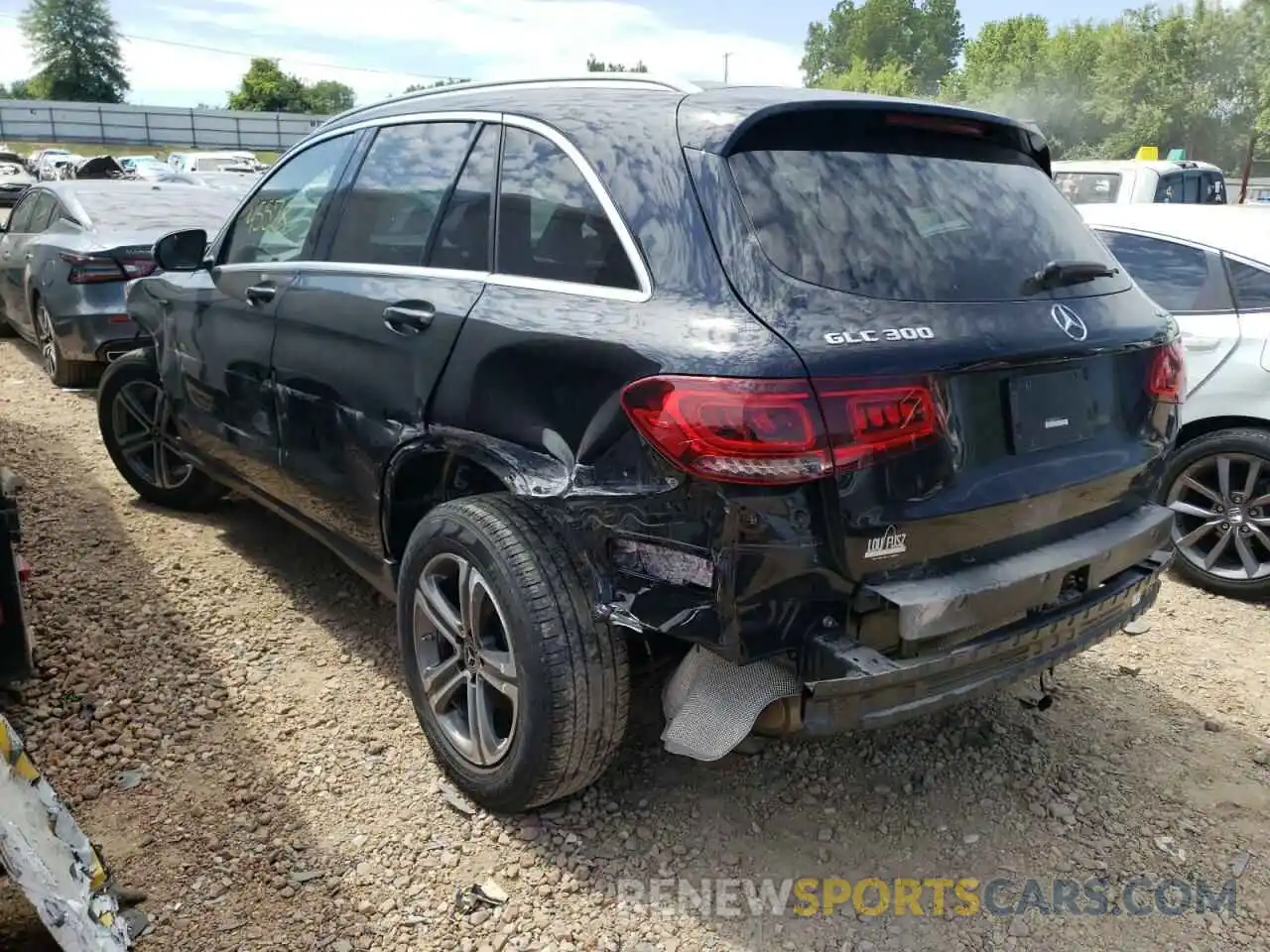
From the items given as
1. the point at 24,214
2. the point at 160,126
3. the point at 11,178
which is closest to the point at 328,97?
the point at 160,126

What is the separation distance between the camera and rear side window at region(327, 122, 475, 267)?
303cm

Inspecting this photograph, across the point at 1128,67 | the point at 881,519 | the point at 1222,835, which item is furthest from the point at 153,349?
the point at 1128,67

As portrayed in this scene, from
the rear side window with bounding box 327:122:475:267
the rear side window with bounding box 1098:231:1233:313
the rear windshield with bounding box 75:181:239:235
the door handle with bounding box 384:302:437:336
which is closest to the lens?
the door handle with bounding box 384:302:437:336

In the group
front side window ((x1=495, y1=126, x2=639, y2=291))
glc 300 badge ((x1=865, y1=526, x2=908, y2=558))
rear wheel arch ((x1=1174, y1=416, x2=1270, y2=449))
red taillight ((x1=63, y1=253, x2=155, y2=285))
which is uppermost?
front side window ((x1=495, y1=126, x2=639, y2=291))

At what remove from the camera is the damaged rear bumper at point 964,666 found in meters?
2.18

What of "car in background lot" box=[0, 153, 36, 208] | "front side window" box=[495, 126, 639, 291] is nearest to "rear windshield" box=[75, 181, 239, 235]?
"front side window" box=[495, 126, 639, 291]

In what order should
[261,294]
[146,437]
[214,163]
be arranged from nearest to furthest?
[261,294] → [146,437] → [214,163]

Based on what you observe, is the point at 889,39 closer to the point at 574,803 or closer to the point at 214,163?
the point at 214,163

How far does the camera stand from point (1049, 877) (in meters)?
2.62

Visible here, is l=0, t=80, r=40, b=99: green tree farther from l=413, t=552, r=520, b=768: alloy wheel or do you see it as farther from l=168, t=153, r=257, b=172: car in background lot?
l=413, t=552, r=520, b=768: alloy wheel

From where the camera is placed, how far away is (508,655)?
2.58 meters

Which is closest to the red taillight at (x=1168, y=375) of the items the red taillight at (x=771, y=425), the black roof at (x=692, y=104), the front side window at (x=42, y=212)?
the black roof at (x=692, y=104)

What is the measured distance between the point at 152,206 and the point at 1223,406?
7348 millimetres

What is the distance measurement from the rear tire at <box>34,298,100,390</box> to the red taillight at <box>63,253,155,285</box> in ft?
2.09
